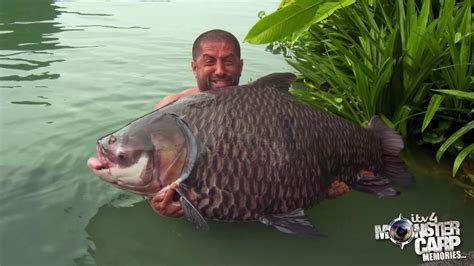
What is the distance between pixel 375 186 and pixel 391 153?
235 mm

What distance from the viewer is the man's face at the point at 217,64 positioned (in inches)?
105

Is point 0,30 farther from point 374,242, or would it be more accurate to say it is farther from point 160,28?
point 374,242

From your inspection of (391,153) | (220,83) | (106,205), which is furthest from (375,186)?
(106,205)

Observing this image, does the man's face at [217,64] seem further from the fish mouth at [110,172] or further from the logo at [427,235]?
the logo at [427,235]

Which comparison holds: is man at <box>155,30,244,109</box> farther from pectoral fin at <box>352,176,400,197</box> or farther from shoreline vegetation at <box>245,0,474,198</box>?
pectoral fin at <box>352,176,400,197</box>

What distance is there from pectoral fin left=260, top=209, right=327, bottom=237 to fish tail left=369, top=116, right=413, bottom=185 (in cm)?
71

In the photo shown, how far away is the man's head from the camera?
2.68 meters

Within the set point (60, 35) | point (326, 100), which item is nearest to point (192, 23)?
point (60, 35)

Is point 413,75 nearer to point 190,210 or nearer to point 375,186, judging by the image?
point 375,186

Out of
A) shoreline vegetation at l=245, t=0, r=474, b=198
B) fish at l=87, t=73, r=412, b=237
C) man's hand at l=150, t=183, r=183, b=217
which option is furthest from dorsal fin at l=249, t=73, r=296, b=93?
man's hand at l=150, t=183, r=183, b=217

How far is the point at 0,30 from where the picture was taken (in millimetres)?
7539

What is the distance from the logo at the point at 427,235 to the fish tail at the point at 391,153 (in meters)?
0.25

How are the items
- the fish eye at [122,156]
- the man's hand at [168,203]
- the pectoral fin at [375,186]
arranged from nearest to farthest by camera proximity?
the fish eye at [122,156]
the man's hand at [168,203]
the pectoral fin at [375,186]

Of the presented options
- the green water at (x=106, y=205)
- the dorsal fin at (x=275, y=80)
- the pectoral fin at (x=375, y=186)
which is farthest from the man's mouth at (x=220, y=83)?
the pectoral fin at (x=375, y=186)
